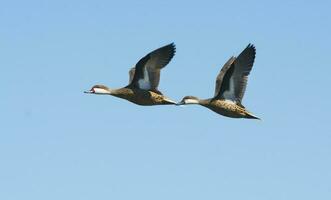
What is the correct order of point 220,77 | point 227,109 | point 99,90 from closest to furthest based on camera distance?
point 227,109, point 99,90, point 220,77

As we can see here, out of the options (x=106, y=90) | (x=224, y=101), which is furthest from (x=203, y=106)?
(x=106, y=90)

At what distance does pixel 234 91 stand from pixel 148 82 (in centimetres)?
331

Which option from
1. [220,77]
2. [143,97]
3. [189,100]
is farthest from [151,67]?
[220,77]

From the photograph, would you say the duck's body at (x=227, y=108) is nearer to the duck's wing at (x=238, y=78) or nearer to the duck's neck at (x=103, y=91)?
the duck's wing at (x=238, y=78)

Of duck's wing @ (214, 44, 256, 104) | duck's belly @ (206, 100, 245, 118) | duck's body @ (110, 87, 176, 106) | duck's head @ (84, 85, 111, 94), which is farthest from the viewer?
duck's head @ (84, 85, 111, 94)

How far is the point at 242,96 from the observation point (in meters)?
40.0

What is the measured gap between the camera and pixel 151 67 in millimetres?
40031

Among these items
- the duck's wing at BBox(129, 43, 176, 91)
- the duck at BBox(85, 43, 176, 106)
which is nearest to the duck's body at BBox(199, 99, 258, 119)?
the duck at BBox(85, 43, 176, 106)

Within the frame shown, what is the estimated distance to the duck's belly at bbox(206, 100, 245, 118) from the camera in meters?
39.5

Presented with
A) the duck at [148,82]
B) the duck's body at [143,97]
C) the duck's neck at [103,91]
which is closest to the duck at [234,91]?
the duck's body at [143,97]

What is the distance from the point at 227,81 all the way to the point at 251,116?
1655mm

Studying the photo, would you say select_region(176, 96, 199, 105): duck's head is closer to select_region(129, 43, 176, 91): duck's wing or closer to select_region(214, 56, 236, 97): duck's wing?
select_region(214, 56, 236, 97): duck's wing

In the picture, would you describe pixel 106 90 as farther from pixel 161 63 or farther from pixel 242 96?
pixel 242 96

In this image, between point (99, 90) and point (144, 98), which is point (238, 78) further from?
point (99, 90)
